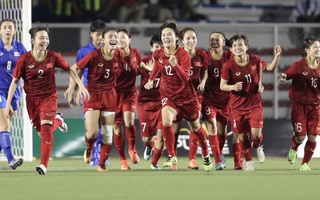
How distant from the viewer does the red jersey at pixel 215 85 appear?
14.8 metres

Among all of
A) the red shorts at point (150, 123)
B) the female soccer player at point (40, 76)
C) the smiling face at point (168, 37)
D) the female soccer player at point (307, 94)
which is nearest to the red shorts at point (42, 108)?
the female soccer player at point (40, 76)

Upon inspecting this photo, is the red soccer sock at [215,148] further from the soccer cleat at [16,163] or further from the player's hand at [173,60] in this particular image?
the soccer cleat at [16,163]

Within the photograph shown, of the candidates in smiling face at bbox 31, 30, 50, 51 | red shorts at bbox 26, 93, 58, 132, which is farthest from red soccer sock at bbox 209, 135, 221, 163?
smiling face at bbox 31, 30, 50, 51

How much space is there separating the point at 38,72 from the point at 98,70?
901 millimetres

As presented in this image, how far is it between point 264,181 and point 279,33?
871cm

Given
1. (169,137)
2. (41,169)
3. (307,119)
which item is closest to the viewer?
(41,169)

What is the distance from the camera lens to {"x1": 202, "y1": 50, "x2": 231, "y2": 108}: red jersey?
14766 millimetres

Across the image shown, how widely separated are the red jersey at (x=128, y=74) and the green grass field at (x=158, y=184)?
1.19 meters

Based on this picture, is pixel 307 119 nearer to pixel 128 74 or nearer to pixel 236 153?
pixel 236 153

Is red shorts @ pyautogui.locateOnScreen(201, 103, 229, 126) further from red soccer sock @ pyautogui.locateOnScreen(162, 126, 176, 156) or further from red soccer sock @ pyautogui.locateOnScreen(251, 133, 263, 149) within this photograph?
red soccer sock @ pyautogui.locateOnScreen(162, 126, 176, 156)

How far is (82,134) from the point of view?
1909 cm

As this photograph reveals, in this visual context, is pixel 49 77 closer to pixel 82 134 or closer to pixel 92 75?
pixel 92 75

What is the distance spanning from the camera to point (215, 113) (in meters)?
14.7

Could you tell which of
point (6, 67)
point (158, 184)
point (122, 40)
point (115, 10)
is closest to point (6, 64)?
point (6, 67)
